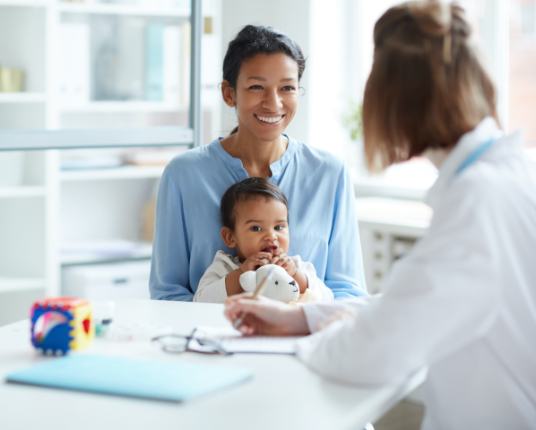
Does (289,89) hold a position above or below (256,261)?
above

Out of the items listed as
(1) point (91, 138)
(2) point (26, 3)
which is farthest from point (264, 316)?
(2) point (26, 3)

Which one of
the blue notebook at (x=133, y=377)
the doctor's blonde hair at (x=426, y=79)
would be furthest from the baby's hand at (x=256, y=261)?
the doctor's blonde hair at (x=426, y=79)

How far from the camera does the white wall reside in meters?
4.06

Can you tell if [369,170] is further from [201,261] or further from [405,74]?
[201,261]

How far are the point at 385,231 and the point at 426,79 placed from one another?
199 centimetres

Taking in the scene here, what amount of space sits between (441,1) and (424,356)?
0.53 m

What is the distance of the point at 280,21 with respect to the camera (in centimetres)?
416

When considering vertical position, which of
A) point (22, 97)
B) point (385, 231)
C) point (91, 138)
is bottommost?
point (385, 231)

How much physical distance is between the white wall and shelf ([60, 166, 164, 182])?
14.4 inches

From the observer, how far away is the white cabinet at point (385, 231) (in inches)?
129

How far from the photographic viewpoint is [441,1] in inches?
54.0

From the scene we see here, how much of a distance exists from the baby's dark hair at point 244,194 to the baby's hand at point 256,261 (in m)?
0.13

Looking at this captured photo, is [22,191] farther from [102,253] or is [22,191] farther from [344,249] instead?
[344,249]

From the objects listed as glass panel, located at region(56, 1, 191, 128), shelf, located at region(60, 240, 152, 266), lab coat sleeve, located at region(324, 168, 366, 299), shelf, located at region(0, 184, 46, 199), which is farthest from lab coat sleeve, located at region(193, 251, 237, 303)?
glass panel, located at region(56, 1, 191, 128)
